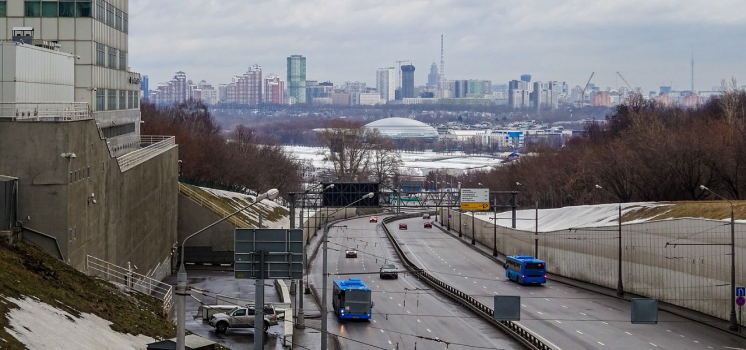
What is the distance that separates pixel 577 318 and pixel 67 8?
2973 cm

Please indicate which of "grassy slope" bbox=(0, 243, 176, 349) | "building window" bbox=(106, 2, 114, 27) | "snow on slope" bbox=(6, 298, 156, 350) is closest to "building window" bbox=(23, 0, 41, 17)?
"building window" bbox=(106, 2, 114, 27)

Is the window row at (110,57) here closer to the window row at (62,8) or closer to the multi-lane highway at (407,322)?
the window row at (62,8)

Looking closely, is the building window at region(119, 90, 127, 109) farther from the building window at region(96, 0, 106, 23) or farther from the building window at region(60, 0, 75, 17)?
the building window at region(60, 0, 75, 17)

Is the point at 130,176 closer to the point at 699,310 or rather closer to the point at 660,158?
the point at 699,310

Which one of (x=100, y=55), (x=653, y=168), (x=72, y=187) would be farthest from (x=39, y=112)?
(x=653, y=168)

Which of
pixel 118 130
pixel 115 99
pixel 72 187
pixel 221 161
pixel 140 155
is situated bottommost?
pixel 221 161

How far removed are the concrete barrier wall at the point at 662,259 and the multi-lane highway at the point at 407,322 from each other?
32.9 feet

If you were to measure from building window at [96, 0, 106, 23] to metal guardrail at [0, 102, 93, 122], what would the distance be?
18755 millimetres

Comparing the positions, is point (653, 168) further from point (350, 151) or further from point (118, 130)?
point (350, 151)

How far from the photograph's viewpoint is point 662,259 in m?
57.6

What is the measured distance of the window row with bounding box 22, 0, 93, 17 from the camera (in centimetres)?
5812

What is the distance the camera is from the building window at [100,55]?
201 ft

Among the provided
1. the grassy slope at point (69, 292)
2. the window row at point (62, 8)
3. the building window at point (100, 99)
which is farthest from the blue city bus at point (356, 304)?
the window row at point (62, 8)

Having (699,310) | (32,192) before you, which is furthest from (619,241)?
(32,192)
